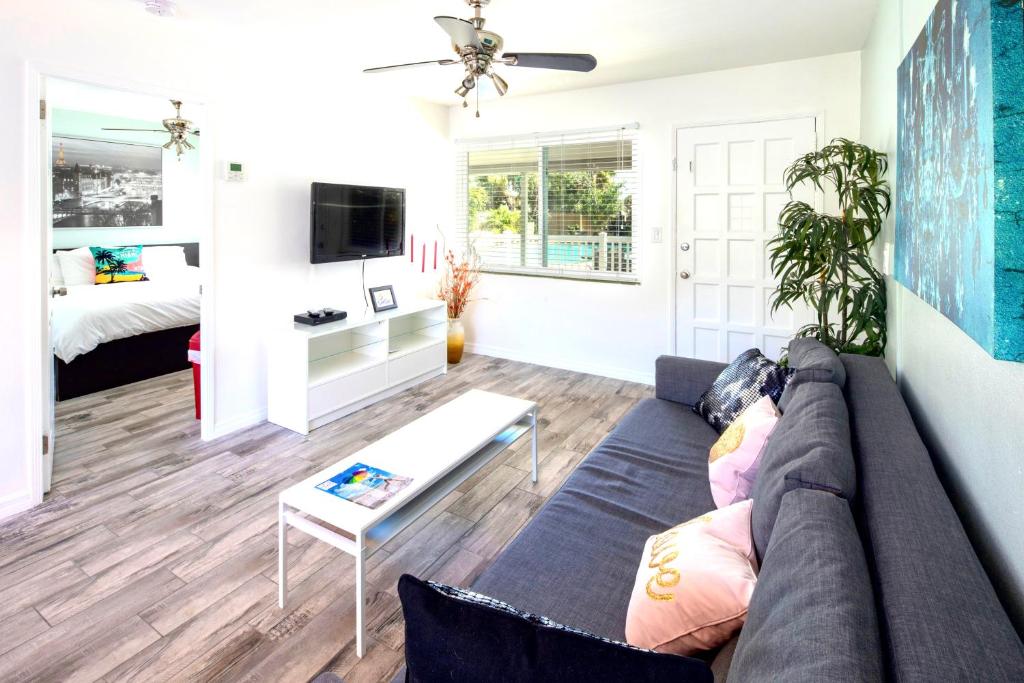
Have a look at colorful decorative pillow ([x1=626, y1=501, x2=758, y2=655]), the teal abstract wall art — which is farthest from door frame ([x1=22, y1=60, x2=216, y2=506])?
the teal abstract wall art

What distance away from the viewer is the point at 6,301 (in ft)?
8.45

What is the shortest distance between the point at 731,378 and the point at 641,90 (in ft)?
9.40

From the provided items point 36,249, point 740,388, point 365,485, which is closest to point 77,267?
point 36,249

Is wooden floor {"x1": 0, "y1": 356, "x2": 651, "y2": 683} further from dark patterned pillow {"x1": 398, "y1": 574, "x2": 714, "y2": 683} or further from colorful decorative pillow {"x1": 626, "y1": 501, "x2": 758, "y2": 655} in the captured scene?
dark patterned pillow {"x1": 398, "y1": 574, "x2": 714, "y2": 683}

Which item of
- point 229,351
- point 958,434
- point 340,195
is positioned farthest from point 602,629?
point 340,195

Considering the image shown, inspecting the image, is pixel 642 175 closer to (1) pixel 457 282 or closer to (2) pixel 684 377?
(1) pixel 457 282

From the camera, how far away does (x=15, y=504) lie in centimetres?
263

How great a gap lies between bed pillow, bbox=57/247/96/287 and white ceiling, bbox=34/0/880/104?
10.9 ft

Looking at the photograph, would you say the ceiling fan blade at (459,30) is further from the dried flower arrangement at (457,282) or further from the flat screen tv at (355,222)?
the dried flower arrangement at (457,282)

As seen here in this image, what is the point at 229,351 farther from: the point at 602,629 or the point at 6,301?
the point at 602,629

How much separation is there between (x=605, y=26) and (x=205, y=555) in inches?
132

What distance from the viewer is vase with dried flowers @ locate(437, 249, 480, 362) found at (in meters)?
5.38

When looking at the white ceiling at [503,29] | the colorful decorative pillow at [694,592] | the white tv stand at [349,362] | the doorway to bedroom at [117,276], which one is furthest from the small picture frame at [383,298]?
the colorful decorative pillow at [694,592]

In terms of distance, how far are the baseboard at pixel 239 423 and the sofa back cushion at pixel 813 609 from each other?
11.2ft
